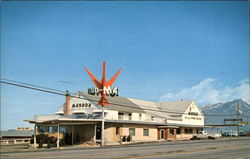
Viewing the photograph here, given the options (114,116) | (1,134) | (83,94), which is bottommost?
(1,134)

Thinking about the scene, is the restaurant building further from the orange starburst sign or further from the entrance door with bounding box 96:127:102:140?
the orange starburst sign

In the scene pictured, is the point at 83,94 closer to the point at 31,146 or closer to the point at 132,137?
the point at 132,137

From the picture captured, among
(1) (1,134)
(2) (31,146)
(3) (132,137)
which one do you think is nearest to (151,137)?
(3) (132,137)

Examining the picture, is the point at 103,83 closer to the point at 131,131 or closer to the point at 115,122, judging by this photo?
the point at 115,122

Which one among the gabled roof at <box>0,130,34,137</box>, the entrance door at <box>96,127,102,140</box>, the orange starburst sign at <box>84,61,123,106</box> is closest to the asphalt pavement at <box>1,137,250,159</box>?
the orange starburst sign at <box>84,61,123,106</box>

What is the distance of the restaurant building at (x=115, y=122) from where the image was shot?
4088cm

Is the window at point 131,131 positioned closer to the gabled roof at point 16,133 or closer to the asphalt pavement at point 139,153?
the asphalt pavement at point 139,153

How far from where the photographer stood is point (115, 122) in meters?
44.1

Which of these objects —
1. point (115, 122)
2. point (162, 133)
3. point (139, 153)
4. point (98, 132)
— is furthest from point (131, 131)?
point (139, 153)

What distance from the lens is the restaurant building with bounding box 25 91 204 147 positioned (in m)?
40.9

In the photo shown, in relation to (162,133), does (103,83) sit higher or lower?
higher

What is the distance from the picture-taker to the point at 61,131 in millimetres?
42781

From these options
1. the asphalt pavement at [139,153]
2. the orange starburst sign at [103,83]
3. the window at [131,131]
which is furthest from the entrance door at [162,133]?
the asphalt pavement at [139,153]

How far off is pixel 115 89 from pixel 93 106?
8381 mm
